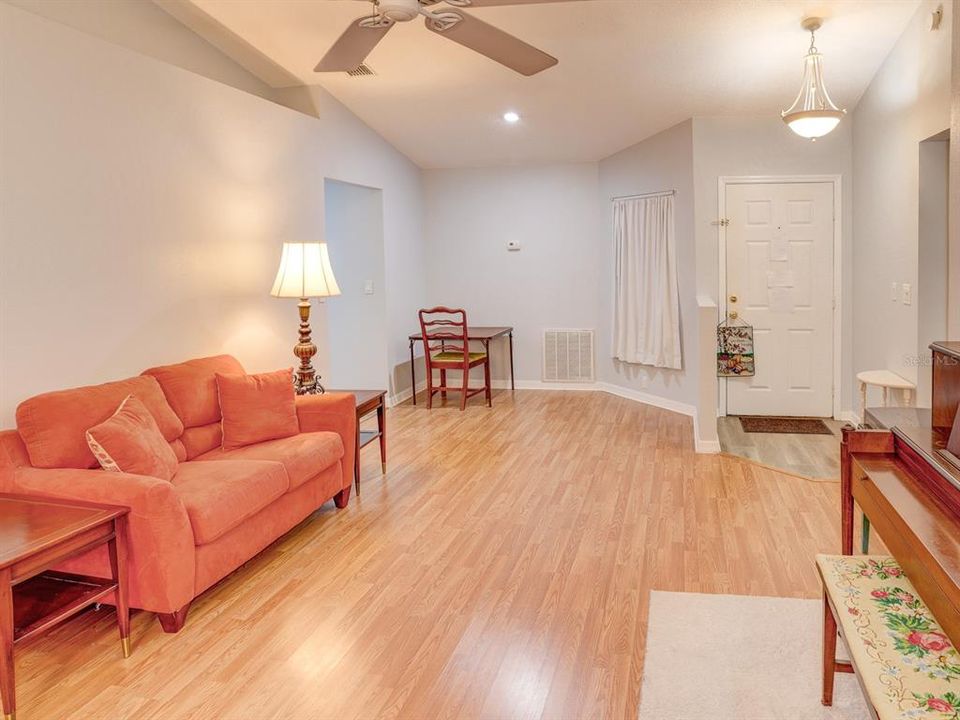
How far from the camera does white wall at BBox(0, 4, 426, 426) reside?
3.07 m

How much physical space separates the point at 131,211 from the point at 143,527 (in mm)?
1761

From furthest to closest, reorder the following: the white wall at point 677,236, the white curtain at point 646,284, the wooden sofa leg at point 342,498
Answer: the white curtain at point 646,284 < the white wall at point 677,236 < the wooden sofa leg at point 342,498

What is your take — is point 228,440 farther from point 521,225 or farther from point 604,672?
point 521,225

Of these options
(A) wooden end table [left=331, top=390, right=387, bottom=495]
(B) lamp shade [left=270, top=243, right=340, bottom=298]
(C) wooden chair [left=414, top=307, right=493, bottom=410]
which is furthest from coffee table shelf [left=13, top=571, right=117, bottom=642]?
(C) wooden chair [left=414, top=307, right=493, bottom=410]

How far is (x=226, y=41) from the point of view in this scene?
473 centimetres

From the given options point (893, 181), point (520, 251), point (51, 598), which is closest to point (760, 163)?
point (893, 181)

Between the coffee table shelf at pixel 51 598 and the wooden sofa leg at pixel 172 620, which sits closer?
the coffee table shelf at pixel 51 598

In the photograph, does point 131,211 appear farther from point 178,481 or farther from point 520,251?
point 520,251

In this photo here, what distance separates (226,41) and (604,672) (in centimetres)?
430

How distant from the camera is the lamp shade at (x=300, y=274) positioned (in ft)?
13.9

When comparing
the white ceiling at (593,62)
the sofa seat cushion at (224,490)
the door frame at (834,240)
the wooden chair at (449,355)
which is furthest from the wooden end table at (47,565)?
the door frame at (834,240)

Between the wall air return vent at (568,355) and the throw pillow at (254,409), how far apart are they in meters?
4.25

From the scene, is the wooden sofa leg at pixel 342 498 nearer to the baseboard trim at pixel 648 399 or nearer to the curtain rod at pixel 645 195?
the baseboard trim at pixel 648 399

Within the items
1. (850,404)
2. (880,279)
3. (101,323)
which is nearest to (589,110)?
(880,279)
